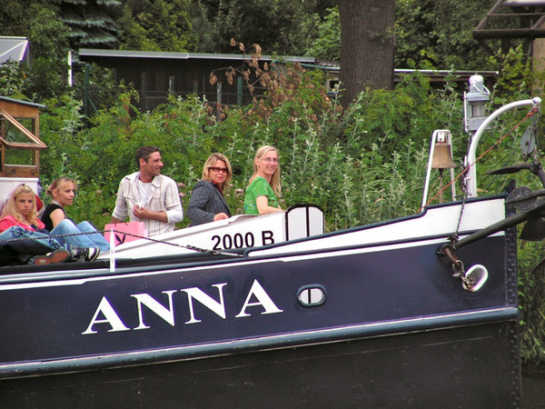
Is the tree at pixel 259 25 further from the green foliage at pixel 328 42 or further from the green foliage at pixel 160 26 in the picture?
the green foliage at pixel 160 26

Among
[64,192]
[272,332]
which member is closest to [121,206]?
[64,192]

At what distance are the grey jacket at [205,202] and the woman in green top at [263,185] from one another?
0.28 metres

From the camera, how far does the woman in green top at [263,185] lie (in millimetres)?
5927

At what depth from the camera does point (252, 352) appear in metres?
4.82

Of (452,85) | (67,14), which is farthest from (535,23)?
(67,14)

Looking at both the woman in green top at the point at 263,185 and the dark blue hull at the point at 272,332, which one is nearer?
the dark blue hull at the point at 272,332

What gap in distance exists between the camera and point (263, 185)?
5.97 m

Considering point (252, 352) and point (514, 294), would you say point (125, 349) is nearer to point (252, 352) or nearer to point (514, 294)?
point (252, 352)

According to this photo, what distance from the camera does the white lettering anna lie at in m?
4.75

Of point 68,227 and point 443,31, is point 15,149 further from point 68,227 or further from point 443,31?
point 443,31

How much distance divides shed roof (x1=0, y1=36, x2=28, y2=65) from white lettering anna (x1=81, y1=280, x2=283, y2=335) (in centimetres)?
1383

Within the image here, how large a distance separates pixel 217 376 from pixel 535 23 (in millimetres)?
14738

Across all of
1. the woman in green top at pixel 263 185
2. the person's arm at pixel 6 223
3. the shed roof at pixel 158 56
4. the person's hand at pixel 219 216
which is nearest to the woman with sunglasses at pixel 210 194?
the person's hand at pixel 219 216

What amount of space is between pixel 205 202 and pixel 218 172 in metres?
0.25
